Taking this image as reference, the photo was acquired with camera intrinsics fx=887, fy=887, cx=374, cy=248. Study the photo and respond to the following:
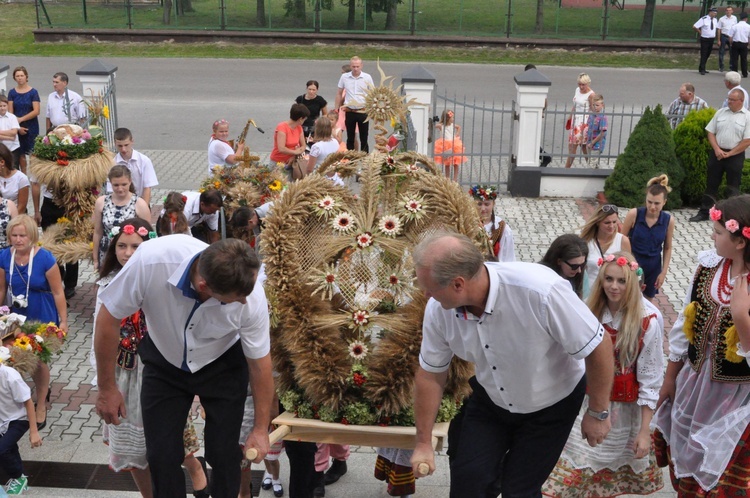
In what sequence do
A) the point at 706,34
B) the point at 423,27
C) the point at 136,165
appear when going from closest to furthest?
the point at 136,165 → the point at 706,34 → the point at 423,27

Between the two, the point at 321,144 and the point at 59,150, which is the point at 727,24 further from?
the point at 59,150

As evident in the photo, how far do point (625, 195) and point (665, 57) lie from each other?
53.6ft

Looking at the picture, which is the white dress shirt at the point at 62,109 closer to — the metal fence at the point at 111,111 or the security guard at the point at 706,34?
the metal fence at the point at 111,111

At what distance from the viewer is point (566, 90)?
22.4 m

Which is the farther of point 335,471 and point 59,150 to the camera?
point 59,150

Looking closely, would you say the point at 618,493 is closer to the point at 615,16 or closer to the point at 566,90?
the point at 566,90

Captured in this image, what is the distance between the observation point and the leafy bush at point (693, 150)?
12.9 m

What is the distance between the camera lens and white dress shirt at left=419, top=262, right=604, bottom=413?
3885 millimetres

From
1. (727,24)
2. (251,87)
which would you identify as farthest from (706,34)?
(251,87)

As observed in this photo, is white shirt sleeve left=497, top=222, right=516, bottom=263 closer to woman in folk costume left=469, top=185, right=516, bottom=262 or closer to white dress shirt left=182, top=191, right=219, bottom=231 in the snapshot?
woman in folk costume left=469, top=185, right=516, bottom=262

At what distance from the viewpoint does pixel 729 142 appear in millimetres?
11930

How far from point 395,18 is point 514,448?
82.7ft

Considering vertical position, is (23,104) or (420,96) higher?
(420,96)

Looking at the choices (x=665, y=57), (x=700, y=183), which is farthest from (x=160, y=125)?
(x=665, y=57)
